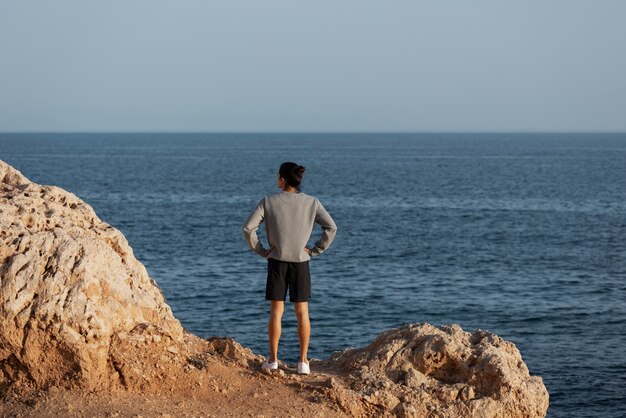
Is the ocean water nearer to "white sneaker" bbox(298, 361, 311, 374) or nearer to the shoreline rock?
the shoreline rock

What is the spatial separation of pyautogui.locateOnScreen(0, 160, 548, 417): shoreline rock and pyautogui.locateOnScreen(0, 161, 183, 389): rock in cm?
1

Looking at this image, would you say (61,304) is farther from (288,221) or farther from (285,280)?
(288,221)

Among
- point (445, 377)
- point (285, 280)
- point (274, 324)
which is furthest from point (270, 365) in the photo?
point (445, 377)

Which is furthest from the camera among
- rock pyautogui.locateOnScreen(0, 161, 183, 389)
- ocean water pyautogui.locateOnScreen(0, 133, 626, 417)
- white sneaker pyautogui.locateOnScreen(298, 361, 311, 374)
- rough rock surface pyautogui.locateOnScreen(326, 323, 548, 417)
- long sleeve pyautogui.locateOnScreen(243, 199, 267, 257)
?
ocean water pyautogui.locateOnScreen(0, 133, 626, 417)

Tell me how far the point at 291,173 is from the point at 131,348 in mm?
2903

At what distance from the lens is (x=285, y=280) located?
1192 centimetres

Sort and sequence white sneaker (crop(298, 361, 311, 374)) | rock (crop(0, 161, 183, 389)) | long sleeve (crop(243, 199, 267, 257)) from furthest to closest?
white sneaker (crop(298, 361, 311, 374))
long sleeve (crop(243, 199, 267, 257))
rock (crop(0, 161, 183, 389))

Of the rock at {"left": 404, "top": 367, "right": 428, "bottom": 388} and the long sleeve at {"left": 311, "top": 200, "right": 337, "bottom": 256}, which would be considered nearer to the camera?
the long sleeve at {"left": 311, "top": 200, "right": 337, "bottom": 256}

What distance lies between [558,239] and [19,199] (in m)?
49.1

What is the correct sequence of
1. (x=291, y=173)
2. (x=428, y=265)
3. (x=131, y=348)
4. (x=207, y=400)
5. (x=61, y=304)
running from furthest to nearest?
(x=428, y=265), (x=291, y=173), (x=131, y=348), (x=207, y=400), (x=61, y=304)

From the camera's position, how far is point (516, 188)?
312 ft

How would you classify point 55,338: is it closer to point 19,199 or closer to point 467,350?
point 19,199

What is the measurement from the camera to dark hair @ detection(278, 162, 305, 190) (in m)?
11.6

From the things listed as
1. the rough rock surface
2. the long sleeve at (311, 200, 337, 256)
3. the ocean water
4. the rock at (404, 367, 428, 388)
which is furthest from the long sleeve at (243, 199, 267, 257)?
the ocean water
